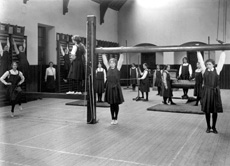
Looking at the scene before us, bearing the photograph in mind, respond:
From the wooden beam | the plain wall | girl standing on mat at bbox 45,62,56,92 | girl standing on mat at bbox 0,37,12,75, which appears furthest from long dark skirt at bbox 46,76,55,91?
the wooden beam

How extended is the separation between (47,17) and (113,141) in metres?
7.47

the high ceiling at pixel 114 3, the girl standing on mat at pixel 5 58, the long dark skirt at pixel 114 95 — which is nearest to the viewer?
the long dark skirt at pixel 114 95

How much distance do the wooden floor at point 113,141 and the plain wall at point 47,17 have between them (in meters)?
3.62

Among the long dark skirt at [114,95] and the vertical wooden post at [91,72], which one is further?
the vertical wooden post at [91,72]

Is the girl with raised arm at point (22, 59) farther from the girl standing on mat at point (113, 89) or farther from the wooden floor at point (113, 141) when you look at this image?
the girl standing on mat at point (113, 89)

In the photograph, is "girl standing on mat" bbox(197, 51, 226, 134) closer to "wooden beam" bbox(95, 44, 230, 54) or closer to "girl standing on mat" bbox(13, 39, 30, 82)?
"wooden beam" bbox(95, 44, 230, 54)

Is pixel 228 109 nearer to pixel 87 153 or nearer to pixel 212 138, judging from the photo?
pixel 212 138

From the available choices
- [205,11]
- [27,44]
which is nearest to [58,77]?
[27,44]

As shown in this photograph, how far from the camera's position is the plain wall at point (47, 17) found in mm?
9055

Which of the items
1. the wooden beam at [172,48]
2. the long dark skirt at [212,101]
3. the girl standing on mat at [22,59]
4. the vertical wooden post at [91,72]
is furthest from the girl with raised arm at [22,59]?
the long dark skirt at [212,101]

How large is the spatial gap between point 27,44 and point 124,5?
26.7ft

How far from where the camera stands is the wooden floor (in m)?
3.57

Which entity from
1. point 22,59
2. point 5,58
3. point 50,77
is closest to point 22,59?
point 22,59

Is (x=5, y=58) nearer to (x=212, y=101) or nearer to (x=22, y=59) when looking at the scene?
(x=22, y=59)
